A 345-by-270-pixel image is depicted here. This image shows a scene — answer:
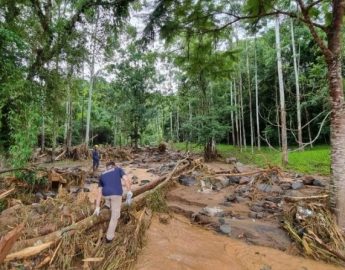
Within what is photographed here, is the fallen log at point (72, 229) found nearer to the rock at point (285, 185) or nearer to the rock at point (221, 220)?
the rock at point (221, 220)

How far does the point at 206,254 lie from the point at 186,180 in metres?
4.68

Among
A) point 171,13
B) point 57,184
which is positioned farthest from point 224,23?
point 57,184

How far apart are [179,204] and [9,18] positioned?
23.4 feet

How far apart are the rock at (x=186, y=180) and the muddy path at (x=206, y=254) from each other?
3.47m

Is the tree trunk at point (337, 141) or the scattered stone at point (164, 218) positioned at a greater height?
the tree trunk at point (337, 141)

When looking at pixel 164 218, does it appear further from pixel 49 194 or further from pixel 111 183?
pixel 49 194

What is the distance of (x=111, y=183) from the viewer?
16.9 ft

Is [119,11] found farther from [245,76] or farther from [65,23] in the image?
[245,76]

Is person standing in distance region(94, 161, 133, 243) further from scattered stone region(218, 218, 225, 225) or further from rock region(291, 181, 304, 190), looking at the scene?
rock region(291, 181, 304, 190)

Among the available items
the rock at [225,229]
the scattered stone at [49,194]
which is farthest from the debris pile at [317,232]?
the scattered stone at [49,194]

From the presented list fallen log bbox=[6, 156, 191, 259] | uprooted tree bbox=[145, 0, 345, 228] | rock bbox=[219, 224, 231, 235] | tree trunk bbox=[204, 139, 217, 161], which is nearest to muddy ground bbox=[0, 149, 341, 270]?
rock bbox=[219, 224, 231, 235]

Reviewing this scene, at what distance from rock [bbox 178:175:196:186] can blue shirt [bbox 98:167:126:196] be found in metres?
4.72

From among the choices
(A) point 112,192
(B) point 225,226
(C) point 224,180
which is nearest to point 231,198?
(C) point 224,180

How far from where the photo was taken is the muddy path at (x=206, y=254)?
4719 mm
